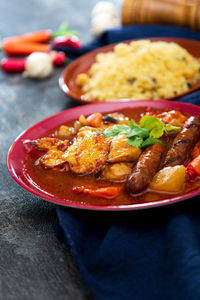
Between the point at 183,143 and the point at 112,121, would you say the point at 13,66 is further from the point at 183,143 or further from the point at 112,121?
the point at 183,143

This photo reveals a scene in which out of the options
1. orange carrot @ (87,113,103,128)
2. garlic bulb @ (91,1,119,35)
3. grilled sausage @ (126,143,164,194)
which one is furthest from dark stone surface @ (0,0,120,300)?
garlic bulb @ (91,1,119,35)

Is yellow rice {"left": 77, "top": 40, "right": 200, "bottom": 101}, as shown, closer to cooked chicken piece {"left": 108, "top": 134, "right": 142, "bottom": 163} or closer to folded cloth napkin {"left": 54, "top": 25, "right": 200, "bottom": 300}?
cooked chicken piece {"left": 108, "top": 134, "right": 142, "bottom": 163}

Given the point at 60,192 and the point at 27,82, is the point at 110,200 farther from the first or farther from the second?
the point at 27,82

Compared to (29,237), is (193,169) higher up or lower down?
higher up

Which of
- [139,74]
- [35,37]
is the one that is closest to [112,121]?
[139,74]

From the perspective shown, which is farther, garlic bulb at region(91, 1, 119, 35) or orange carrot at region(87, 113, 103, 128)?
garlic bulb at region(91, 1, 119, 35)

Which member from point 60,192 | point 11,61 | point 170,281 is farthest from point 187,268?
point 11,61
